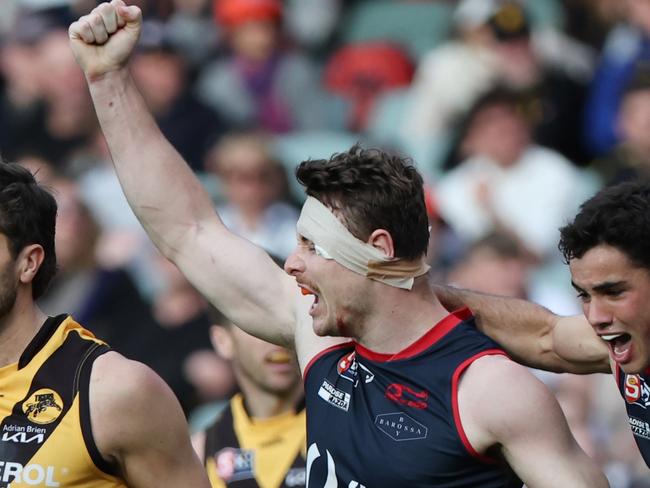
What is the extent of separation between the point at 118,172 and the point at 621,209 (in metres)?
1.70

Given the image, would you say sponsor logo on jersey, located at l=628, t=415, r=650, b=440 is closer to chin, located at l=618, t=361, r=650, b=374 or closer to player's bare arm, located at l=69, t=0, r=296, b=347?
chin, located at l=618, t=361, r=650, b=374

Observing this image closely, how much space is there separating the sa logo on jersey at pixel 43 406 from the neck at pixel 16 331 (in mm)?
181

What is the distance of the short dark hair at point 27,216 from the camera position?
15.1 feet

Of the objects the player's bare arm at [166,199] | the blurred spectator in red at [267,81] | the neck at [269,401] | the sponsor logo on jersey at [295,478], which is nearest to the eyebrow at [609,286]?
the player's bare arm at [166,199]

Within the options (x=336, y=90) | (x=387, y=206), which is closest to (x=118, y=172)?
(x=387, y=206)

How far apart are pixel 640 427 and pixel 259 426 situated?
2.30m

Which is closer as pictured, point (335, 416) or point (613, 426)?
point (335, 416)

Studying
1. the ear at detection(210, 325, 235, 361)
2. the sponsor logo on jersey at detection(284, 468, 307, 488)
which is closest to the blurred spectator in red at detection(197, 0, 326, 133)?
the ear at detection(210, 325, 235, 361)

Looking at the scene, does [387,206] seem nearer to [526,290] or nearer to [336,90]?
[526,290]

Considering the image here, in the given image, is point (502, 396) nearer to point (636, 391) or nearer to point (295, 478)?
point (636, 391)

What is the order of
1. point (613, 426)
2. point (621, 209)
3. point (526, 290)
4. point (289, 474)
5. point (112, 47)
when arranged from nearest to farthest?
point (621, 209) < point (112, 47) < point (289, 474) < point (613, 426) < point (526, 290)

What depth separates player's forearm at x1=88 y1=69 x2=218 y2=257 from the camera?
Answer: 4785 mm

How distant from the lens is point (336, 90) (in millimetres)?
10359

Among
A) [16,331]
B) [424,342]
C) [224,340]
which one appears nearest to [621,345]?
[424,342]
